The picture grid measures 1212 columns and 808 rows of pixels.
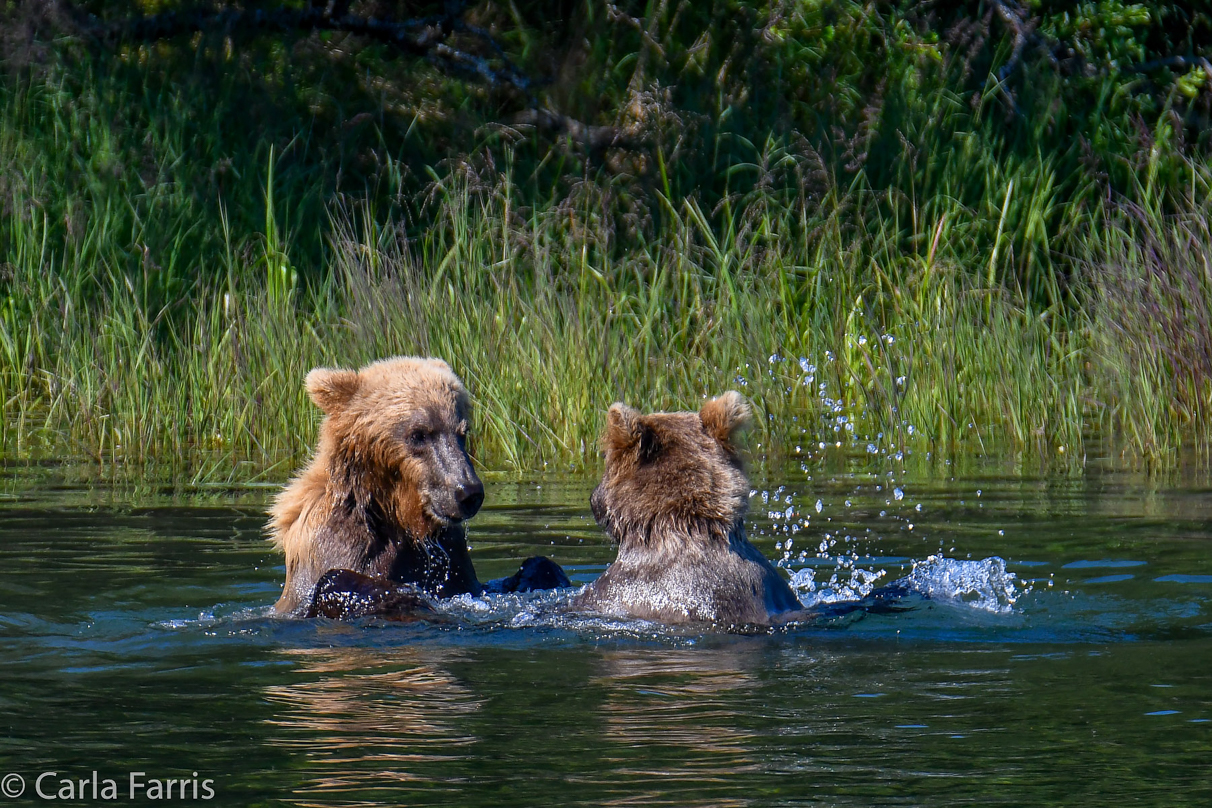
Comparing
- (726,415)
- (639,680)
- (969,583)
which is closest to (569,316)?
(969,583)

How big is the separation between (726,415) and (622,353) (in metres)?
4.99

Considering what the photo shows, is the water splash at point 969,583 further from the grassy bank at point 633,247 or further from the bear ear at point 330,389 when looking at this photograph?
the grassy bank at point 633,247

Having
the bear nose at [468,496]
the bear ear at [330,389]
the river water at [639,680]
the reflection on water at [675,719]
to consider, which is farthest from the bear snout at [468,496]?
the reflection on water at [675,719]

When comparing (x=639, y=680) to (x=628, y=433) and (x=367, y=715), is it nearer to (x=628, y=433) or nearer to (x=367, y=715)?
(x=367, y=715)

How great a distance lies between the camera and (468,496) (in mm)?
6621

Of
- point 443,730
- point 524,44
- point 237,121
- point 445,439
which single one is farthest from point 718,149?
point 443,730

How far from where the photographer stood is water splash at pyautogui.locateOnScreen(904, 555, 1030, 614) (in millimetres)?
6508

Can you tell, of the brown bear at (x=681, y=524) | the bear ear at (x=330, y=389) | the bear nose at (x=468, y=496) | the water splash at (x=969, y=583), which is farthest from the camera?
the bear ear at (x=330, y=389)

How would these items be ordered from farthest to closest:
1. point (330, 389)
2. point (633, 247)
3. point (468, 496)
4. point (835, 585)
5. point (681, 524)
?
point (633, 247) → point (835, 585) → point (330, 389) → point (468, 496) → point (681, 524)

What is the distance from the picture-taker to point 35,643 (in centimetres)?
588

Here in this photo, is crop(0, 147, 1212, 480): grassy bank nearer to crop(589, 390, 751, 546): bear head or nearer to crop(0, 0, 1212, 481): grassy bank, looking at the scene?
crop(0, 0, 1212, 481): grassy bank

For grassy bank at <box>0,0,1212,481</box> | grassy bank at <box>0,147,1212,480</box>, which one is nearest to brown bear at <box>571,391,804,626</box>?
grassy bank at <box>0,147,1212,480</box>

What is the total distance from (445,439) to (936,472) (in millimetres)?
3973

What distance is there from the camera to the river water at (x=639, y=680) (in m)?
3.94
